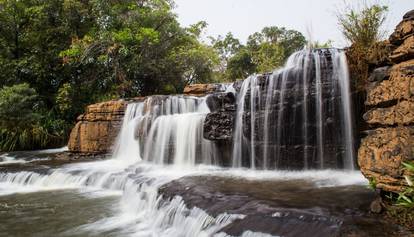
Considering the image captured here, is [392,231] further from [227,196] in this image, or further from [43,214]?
[43,214]

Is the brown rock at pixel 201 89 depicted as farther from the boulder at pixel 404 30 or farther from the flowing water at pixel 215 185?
the boulder at pixel 404 30

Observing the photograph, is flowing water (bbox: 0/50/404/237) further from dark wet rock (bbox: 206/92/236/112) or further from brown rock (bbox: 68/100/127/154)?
brown rock (bbox: 68/100/127/154)

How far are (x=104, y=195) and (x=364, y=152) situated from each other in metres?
6.07

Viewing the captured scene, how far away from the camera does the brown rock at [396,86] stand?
4516 mm

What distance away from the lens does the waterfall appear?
7926 mm

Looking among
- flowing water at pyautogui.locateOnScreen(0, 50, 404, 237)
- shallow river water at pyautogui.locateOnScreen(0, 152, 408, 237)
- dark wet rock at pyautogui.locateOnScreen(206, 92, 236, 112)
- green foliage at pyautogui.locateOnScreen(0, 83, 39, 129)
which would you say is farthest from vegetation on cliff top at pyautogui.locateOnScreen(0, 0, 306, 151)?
shallow river water at pyautogui.locateOnScreen(0, 152, 408, 237)

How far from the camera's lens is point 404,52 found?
473 centimetres

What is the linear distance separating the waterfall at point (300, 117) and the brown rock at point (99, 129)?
22.3 feet

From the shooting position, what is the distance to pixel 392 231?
386cm

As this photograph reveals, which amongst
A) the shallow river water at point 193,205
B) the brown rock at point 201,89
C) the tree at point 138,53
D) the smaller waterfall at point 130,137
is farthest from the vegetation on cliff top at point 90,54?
the shallow river water at point 193,205

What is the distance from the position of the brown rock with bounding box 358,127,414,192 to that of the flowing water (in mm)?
507

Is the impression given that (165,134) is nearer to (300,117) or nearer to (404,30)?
(300,117)

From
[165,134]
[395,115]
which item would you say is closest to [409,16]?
[395,115]

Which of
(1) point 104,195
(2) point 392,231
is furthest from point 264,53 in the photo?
(2) point 392,231
